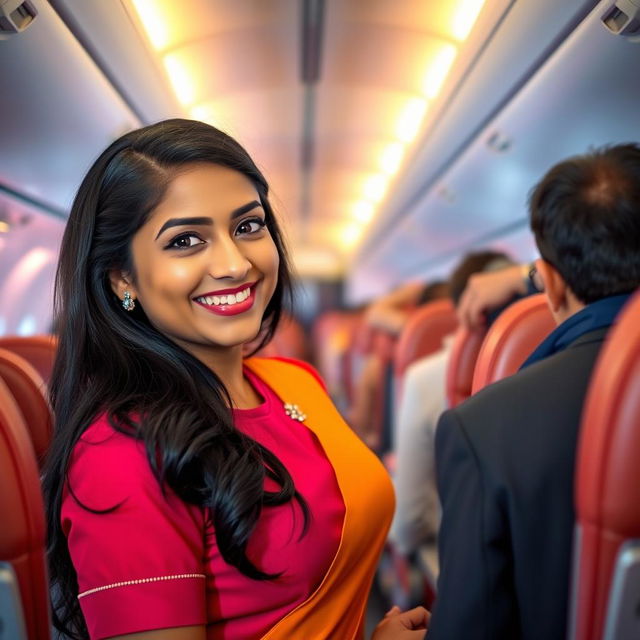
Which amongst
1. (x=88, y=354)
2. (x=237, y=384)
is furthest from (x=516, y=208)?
(x=88, y=354)

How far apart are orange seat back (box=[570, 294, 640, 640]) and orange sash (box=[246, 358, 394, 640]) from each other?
0.60 metres

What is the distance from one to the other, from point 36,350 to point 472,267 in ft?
6.83

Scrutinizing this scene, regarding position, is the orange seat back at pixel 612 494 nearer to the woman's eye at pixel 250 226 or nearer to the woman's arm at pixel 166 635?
the woman's arm at pixel 166 635

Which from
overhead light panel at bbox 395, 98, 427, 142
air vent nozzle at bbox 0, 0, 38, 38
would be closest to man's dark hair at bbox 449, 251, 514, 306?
overhead light panel at bbox 395, 98, 427, 142

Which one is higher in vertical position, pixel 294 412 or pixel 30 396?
pixel 30 396

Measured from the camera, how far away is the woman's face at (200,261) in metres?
1.55

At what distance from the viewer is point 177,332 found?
1618 mm

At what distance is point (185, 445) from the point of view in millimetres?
Result: 1401

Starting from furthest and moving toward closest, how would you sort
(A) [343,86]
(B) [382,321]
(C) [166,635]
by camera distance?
(B) [382,321] < (A) [343,86] < (C) [166,635]

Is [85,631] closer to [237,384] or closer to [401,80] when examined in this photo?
[237,384]

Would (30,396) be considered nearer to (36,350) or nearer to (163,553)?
(36,350)

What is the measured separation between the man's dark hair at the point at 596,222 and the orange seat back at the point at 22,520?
1.11 m

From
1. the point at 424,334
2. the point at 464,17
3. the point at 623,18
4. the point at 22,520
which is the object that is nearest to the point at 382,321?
the point at 424,334

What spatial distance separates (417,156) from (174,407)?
3.39m
